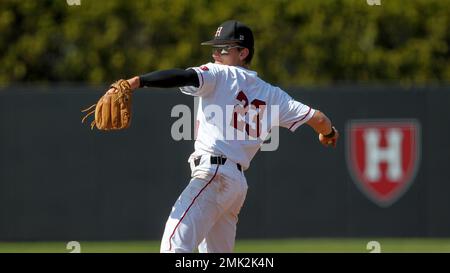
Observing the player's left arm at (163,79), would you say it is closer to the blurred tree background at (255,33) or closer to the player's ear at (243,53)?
the player's ear at (243,53)

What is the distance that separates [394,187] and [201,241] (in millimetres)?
6561

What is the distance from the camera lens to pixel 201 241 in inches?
244

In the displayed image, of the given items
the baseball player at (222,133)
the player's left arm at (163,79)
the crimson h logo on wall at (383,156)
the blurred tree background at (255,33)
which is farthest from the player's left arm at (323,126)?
the blurred tree background at (255,33)

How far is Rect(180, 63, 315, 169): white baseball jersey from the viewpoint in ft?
20.3

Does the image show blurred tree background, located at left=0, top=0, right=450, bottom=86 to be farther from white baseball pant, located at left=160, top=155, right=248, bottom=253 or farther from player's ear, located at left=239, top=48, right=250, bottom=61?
white baseball pant, located at left=160, top=155, right=248, bottom=253

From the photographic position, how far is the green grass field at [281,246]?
1123 cm

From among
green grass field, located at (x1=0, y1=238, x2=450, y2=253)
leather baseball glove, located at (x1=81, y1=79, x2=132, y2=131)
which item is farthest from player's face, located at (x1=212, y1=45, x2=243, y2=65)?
green grass field, located at (x1=0, y1=238, x2=450, y2=253)

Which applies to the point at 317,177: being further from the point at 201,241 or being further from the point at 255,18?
the point at 201,241

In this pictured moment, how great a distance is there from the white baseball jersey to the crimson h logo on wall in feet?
19.6

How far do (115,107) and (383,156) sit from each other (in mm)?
6716

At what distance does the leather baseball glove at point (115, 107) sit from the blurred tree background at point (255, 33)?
27.4 ft

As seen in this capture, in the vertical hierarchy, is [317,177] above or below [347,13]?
below

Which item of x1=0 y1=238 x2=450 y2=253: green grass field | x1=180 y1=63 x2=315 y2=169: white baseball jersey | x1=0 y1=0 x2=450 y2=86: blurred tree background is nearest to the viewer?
x1=180 y1=63 x2=315 y2=169: white baseball jersey
